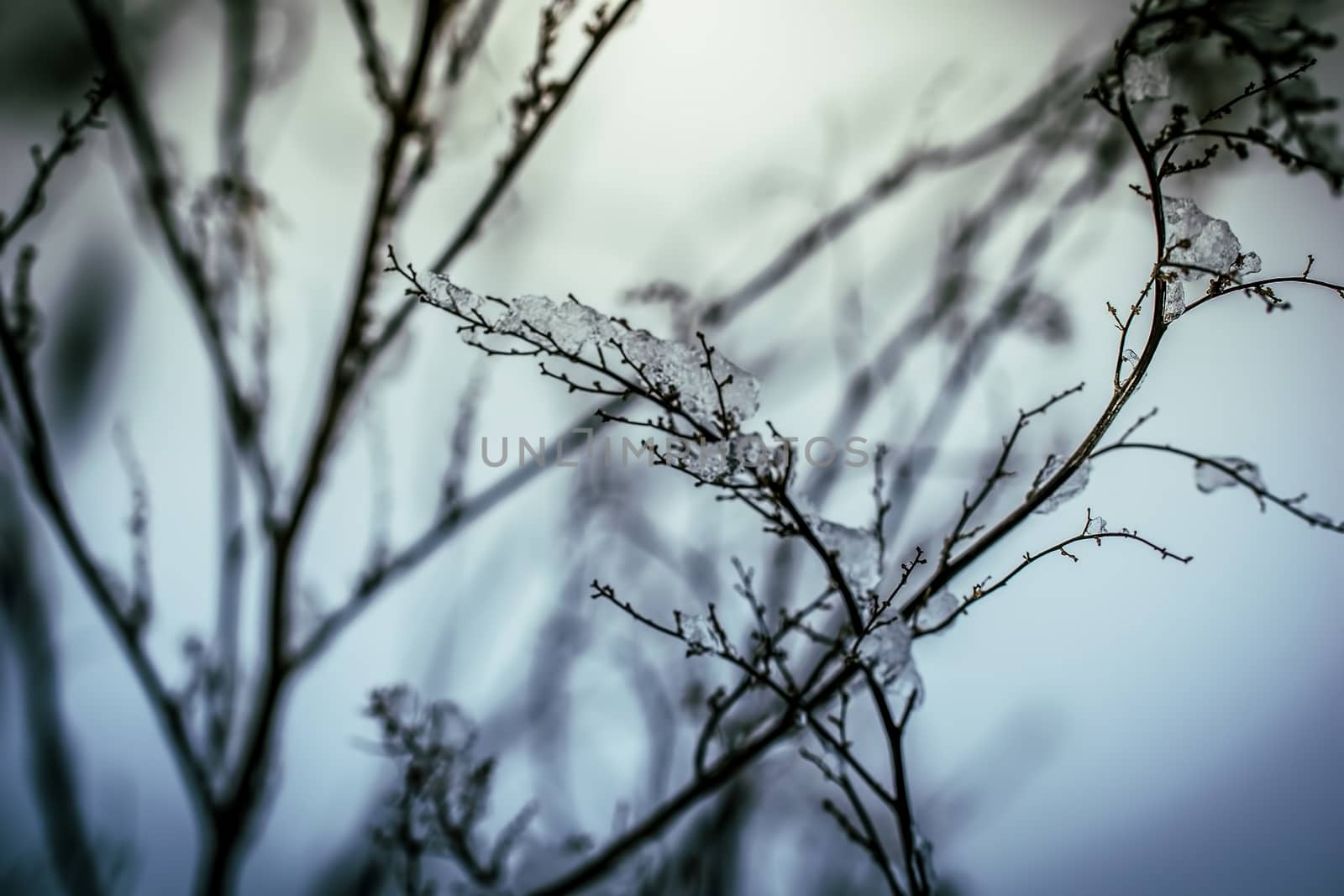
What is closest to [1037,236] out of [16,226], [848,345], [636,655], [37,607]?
[848,345]

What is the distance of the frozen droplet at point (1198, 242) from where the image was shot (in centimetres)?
45

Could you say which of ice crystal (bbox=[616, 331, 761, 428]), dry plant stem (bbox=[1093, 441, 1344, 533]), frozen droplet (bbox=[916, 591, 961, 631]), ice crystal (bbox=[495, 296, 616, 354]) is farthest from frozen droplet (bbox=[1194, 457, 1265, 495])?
ice crystal (bbox=[495, 296, 616, 354])

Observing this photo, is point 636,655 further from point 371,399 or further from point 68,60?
point 68,60

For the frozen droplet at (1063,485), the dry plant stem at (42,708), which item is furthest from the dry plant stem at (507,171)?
the dry plant stem at (42,708)

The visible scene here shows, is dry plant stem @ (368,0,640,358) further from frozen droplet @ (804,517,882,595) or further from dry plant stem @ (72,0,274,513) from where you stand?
frozen droplet @ (804,517,882,595)

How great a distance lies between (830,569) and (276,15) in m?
0.94

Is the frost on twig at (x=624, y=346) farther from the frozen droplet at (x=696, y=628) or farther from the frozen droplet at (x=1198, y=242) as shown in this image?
the frozen droplet at (x=1198, y=242)

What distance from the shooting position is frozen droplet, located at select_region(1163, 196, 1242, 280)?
45 centimetres

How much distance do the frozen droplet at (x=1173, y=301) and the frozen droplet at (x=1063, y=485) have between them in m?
0.12

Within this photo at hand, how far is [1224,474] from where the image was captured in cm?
50

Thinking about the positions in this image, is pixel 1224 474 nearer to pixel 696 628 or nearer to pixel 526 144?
pixel 696 628

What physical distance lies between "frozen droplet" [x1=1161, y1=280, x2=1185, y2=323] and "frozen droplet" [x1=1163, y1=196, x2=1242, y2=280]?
0.07ft

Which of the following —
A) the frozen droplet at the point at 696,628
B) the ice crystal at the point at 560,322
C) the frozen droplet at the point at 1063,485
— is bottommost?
Result: the frozen droplet at the point at 696,628

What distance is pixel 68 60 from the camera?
833 millimetres
